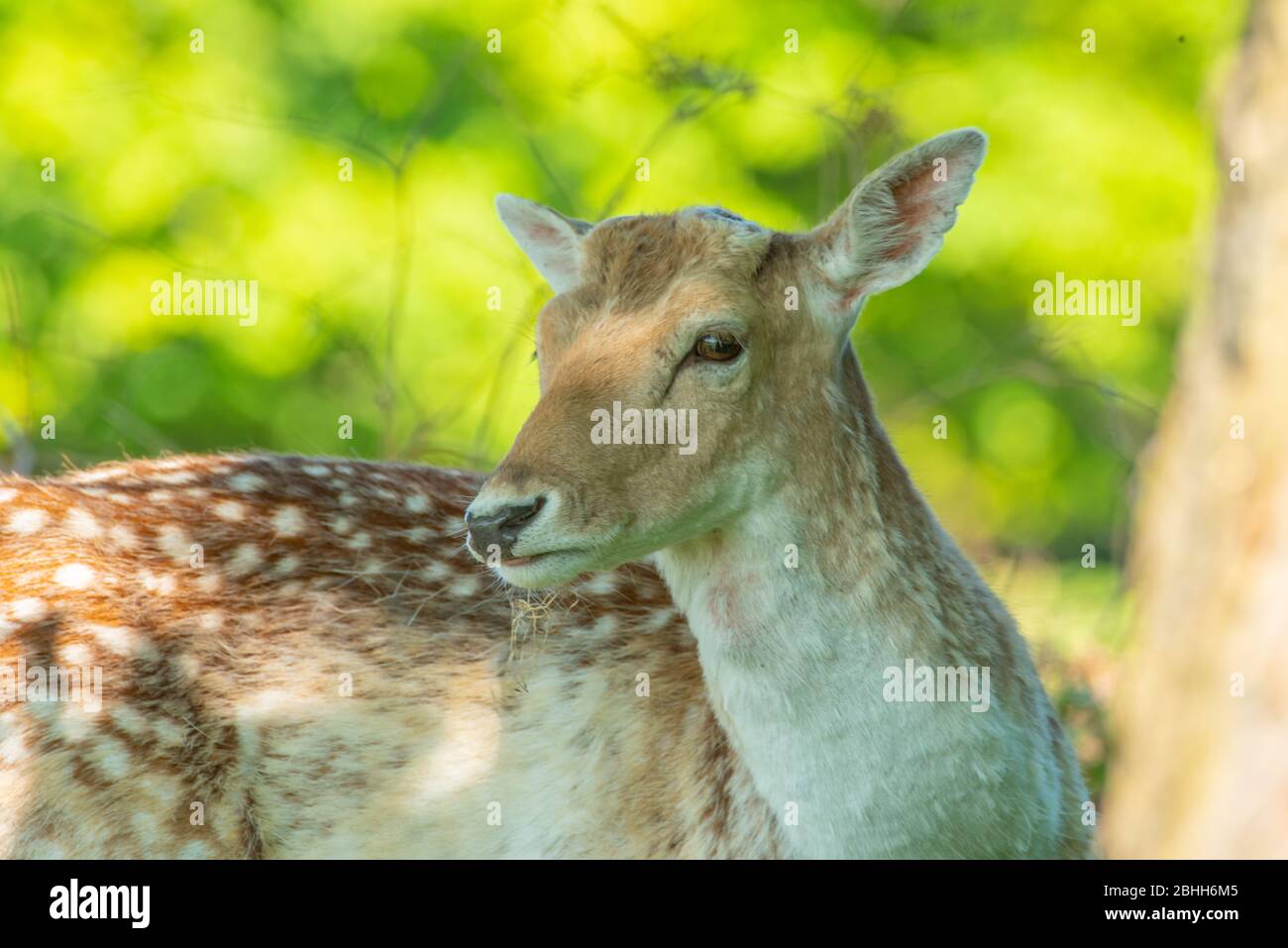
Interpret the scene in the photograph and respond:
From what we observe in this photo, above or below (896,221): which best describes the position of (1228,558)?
below

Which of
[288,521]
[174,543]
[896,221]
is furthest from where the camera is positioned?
[288,521]

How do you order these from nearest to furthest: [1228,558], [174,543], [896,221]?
[1228,558] → [896,221] → [174,543]

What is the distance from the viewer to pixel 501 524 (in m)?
3.53

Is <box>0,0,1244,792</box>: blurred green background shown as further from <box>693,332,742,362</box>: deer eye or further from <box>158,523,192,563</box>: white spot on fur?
<box>693,332,742,362</box>: deer eye

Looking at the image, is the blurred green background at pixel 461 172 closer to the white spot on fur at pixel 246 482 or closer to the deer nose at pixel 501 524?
the white spot on fur at pixel 246 482

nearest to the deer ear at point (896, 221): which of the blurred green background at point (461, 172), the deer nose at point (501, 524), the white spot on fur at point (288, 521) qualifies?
the deer nose at point (501, 524)

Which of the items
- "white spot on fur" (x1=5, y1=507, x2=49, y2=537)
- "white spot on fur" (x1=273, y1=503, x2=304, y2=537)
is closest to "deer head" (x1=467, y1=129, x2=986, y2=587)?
"white spot on fur" (x1=273, y1=503, x2=304, y2=537)

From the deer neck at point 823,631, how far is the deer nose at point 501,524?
1.81ft

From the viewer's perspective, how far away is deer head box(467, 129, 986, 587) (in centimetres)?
361

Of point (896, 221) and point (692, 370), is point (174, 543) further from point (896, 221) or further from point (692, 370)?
point (896, 221)

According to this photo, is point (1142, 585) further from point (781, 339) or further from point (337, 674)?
point (337, 674)

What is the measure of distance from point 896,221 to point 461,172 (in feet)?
16.7

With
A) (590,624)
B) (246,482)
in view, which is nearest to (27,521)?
(246,482)
